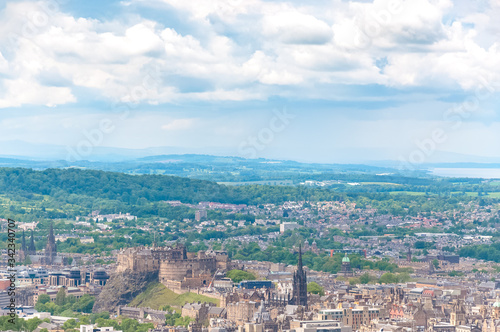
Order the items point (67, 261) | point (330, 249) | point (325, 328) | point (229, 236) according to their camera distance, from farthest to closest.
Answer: point (229, 236) → point (330, 249) → point (67, 261) → point (325, 328)

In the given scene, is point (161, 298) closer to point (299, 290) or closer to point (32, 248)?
point (299, 290)

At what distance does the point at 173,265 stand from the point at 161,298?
18.9 feet

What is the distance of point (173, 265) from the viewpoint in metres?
109

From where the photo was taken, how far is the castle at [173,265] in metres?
107

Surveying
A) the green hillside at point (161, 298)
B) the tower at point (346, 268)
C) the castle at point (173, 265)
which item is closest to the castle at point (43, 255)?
the tower at point (346, 268)

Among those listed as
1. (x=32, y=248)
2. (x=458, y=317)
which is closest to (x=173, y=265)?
(x=458, y=317)

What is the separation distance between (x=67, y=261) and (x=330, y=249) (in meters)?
35.9

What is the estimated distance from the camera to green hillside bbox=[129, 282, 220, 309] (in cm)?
10000

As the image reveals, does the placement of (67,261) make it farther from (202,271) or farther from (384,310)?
(384,310)

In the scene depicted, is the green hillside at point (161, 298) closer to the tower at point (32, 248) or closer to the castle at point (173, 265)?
the castle at point (173, 265)

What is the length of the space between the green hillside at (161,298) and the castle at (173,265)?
34.7 inches

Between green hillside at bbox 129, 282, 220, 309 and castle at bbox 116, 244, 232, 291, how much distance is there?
881mm

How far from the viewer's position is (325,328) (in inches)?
3088

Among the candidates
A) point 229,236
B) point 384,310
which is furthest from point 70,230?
point 384,310
